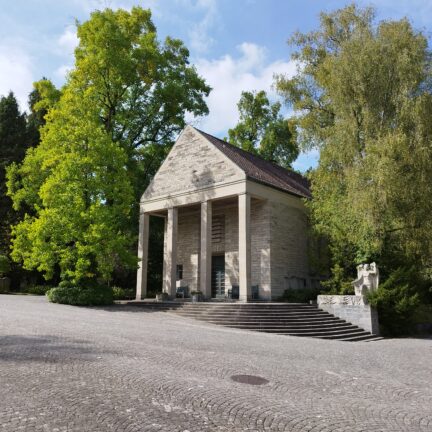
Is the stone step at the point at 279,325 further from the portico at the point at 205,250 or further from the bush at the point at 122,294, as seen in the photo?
the bush at the point at 122,294

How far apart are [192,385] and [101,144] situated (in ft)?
57.7

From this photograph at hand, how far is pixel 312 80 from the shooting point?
25578 mm

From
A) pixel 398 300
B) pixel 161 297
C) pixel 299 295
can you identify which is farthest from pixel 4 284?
pixel 398 300

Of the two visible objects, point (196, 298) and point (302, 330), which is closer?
point (302, 330)

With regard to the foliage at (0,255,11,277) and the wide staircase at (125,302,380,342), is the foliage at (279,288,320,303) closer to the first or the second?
the wide staircase at (125,302,380,342)

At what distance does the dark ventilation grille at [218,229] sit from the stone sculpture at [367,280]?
31.8 feet

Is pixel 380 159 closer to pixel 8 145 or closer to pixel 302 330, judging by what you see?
pixel 302 330

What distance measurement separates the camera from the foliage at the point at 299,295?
22370mm

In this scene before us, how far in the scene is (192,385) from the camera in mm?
6934

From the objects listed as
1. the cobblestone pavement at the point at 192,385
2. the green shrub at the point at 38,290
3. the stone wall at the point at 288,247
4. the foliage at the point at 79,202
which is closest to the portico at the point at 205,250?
the stone wall at the point at 288,247

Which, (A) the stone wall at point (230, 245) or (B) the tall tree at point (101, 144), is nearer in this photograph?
(B) the tall tree at point (101, 144)

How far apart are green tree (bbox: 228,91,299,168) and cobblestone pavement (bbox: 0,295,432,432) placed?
102 ft

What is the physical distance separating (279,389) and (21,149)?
116 ft

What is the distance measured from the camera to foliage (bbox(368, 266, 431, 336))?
1867 centimetres
